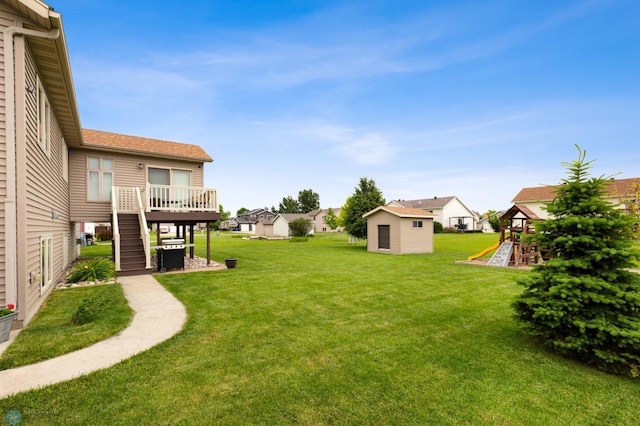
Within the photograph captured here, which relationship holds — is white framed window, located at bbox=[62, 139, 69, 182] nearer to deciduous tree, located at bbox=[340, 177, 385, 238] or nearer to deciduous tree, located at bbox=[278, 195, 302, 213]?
deciduous tree, located at bbox=[340, 177, 385, 238]

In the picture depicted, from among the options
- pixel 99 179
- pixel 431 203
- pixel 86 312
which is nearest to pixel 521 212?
pixel 86 312

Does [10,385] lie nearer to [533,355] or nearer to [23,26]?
[23,26]

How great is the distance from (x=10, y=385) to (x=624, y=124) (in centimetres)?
2556

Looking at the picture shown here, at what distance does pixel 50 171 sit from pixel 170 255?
463cm

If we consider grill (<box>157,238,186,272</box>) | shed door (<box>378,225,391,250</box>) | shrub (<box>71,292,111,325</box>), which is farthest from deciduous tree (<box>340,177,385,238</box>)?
shrub (<box>71,292,111,325</box>)

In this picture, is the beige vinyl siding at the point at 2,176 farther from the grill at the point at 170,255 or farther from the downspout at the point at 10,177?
the grill at the point at 170,255

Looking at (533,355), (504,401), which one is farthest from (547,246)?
(504,401)

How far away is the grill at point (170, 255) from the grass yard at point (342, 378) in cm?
551

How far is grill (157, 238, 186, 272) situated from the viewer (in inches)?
442

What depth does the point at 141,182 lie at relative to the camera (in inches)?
542

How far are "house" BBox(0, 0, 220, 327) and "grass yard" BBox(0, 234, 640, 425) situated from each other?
134 inches

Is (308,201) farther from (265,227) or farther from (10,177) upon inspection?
(10,177)

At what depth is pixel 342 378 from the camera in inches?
139

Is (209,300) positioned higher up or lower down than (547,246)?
lower down
